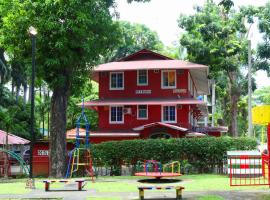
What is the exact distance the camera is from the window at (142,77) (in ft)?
135

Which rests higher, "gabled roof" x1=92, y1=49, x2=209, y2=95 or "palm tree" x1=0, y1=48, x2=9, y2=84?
"palm tree" x1=0, y1=48, x2=9, y2=84

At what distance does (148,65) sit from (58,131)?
1388 centimetres

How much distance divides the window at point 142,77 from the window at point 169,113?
3.09 metres

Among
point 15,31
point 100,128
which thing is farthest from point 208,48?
point 15,31

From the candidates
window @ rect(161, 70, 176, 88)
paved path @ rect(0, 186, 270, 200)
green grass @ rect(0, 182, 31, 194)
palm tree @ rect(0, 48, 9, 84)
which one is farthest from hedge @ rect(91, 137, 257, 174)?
palm tree @ rect(0, 48, 9, 84)

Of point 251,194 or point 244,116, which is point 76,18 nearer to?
point 251,194

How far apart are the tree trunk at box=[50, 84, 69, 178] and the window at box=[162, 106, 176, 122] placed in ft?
41.9

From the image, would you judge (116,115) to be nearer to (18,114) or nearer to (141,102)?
(141,102)

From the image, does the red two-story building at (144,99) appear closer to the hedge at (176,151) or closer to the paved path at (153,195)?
the hedge at (176,151)

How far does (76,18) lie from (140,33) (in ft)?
166

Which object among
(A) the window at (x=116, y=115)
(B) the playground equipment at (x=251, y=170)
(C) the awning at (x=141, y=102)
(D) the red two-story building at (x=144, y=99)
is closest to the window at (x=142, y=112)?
(D) the red two-story building at (x=144, y=99)

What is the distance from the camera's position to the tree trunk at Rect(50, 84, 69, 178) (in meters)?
29.0

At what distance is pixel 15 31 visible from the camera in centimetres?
2766

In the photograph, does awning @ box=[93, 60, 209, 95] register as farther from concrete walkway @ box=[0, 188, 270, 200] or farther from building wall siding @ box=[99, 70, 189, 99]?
concrete walkway @ box=[0, 188, 270, 200]
